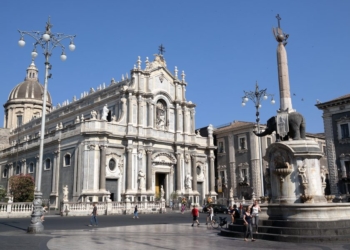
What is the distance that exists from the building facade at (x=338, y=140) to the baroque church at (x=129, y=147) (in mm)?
16302

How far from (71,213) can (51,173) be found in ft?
42.3

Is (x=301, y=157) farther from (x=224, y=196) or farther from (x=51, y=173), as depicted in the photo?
(x=224, y=196)

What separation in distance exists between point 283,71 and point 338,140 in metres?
27.1

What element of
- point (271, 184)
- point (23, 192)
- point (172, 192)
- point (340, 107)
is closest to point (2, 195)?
point (23, 192)

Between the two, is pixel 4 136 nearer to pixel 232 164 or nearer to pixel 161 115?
pixel 161 115


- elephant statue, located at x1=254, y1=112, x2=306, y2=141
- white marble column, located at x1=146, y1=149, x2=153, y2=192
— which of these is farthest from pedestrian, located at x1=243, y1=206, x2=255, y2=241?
white marble column, located at x1=146, y1=149, x2=153, y2=192

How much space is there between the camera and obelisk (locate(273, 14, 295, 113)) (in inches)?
688

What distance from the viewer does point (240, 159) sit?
5116cm

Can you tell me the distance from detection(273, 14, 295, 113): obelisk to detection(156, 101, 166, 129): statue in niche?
99.8 feet

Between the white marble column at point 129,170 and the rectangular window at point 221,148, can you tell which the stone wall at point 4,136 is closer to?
the white marble column at point 129,170

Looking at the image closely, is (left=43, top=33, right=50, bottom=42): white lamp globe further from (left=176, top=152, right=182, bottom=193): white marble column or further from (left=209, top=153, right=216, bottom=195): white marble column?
(left=209, top=153, right=216, bottom=195): white marble column

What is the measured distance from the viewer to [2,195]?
4103 cm

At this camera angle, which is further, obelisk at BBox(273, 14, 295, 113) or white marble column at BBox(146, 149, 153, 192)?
white marble column at BBox(146, 149, 153, 192)

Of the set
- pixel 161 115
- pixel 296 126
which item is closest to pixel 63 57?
pixel 296 126
